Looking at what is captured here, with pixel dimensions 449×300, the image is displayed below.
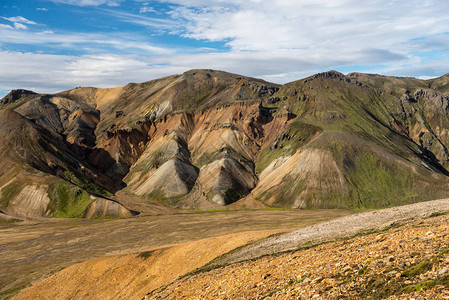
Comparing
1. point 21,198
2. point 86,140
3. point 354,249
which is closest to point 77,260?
point 354,249

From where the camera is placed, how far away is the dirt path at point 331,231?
31.2 meters

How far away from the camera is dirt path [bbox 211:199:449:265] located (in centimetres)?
3119

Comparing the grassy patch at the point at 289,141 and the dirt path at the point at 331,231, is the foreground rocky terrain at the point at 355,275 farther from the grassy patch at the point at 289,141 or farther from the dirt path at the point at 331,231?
the grassy patch at the point at 289,141

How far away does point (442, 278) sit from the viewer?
12.2 meters

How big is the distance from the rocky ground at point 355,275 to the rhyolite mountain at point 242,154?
9298 centimetres

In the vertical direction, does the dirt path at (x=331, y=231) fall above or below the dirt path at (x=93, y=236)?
above

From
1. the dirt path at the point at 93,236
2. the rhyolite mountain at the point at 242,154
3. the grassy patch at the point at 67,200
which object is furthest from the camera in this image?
the rhyolite mountain at the point at 242,154

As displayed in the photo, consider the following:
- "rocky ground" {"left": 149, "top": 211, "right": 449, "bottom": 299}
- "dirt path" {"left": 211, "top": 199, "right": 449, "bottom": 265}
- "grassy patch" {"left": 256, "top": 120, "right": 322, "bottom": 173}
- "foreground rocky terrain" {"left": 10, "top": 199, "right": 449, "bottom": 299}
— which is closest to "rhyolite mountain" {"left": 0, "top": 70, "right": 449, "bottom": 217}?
"grassy patch" {"left": 256, "top": 120, "right": 322, "bottom": 173}

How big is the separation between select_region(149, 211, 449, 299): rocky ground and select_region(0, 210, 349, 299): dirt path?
36844mm

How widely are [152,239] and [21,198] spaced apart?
66379 mm

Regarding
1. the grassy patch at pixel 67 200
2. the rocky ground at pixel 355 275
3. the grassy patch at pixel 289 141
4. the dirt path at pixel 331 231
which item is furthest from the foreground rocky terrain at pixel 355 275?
the grassy patch at pixel 289 141

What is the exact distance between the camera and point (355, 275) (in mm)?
14938

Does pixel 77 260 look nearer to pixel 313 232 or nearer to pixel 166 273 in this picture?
pixel 166 273

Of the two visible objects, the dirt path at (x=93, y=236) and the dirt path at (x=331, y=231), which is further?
the dirt path at (x=93, y=236)
